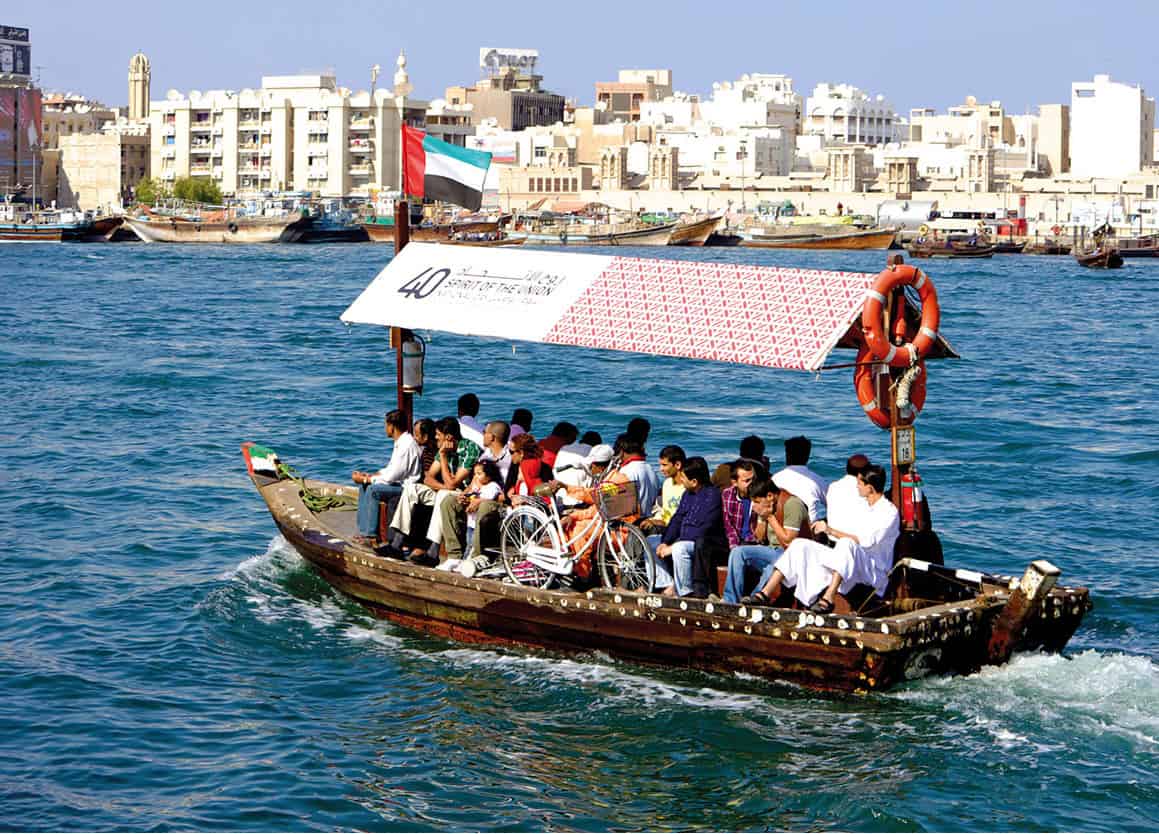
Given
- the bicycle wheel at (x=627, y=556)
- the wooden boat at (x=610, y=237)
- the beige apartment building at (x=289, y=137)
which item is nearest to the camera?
the bicycle wheel at (x=627, y=556)

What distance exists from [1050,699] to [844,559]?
5.24 ft

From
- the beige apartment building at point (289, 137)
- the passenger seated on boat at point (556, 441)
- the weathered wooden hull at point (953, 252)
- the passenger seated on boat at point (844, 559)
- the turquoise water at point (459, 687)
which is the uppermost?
the beige apartment building at point (289, 137)

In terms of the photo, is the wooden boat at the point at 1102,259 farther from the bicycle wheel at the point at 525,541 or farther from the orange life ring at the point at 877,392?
the bicycle wheel at the point at 525,541

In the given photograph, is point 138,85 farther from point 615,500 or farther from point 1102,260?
point 615,500

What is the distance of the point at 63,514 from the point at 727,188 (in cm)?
12355

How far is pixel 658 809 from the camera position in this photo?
10.4 m

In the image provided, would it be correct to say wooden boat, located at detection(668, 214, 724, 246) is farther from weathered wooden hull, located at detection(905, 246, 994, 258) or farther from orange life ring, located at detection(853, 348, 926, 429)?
orange life ring, located at detection(853, 348, 926, 429)

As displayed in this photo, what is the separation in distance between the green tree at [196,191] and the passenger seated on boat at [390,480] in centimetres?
11235

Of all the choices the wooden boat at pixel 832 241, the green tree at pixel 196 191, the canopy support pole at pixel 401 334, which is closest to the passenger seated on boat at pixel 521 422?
the canopy support pole at pixel 401 334

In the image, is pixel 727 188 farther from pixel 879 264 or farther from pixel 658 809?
pixel 658 809

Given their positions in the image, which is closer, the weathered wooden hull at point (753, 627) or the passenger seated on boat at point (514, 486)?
the weathered wooden hull at point (753, 627)

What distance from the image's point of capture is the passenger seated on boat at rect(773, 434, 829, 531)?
39.5 ft

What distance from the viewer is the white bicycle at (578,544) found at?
39.7 ft

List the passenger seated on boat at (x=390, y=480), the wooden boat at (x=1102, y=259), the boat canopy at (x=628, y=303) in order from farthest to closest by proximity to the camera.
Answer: the wooden boat at (x=1102, y=259), the passenger seated on boat at (x=390, y=480), the boat canopy at (x=628, y=303)
